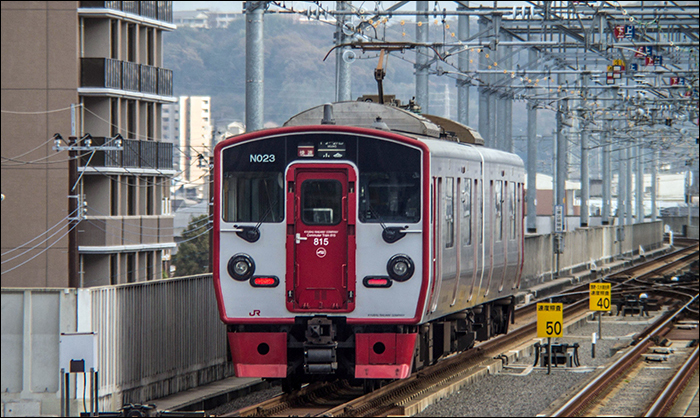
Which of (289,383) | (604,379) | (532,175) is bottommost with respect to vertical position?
(604,379)

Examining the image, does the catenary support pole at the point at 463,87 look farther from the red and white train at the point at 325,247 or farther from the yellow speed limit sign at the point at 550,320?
the red and white train at the point at 325,247

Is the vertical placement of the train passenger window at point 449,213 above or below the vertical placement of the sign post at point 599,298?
above

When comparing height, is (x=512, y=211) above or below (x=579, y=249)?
above

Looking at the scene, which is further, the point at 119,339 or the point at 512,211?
the point at 512,211

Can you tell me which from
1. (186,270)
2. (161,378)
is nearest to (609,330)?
(161,378)

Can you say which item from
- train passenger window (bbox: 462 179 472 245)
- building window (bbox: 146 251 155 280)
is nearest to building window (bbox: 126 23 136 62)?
building window (bbox: 146 251 155 280)

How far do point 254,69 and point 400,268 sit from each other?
12.9 feet

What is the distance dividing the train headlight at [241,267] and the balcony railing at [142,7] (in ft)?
105

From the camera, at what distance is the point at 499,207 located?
16.2 m

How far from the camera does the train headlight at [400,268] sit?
11.8 metres

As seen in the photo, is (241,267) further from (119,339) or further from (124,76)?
(124,76)

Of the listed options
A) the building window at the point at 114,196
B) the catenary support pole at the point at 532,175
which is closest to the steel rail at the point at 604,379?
the catenary support pole at the point at 532,175

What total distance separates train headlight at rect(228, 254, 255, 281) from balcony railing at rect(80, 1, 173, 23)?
31.9 m

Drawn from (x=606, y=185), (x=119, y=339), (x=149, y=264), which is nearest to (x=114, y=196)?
(x=149, y=264)
